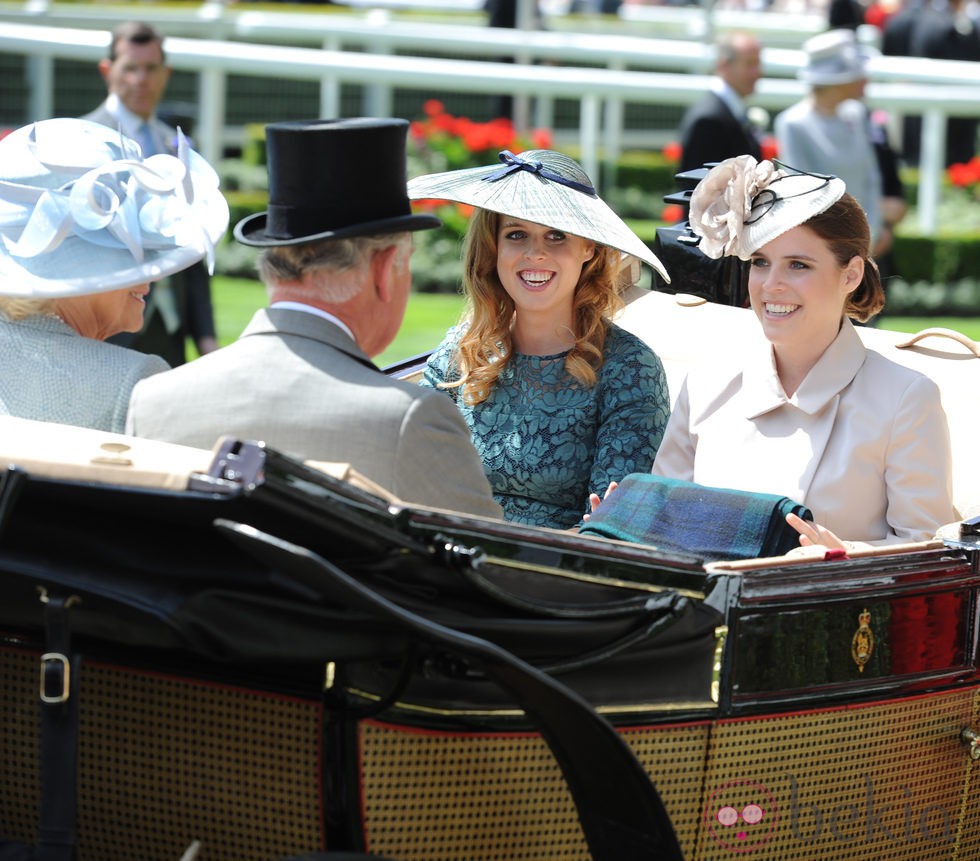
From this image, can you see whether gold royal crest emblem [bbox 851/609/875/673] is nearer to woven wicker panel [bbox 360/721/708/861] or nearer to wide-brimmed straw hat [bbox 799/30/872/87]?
woven wicker panel [bbox 360/721/708/861]

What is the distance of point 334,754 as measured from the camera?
7.55ft

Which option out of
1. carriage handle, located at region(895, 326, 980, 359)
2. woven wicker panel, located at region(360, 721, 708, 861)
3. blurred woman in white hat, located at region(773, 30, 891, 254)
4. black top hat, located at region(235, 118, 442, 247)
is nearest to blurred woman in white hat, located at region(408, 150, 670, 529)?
carriage handle, located at region(895, 326, 980, 359)

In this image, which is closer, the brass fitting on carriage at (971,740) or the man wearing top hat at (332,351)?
the man wearing top hat at (332,351)

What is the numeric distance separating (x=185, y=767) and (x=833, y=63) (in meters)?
6.42

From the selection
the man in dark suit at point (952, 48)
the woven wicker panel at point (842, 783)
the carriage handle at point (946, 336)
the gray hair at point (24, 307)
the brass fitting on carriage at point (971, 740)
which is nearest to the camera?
the woven wicker panel at point (842, 783)

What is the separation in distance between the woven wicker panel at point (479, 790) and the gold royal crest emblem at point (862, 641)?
328 millimetres

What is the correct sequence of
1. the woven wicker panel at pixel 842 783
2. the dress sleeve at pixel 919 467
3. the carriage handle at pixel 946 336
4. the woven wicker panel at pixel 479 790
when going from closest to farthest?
the woven wicker panel at pixel 479 790 < the woven wicker panel at pixel 842 783 < the dress sleeve at pixel 919 467 < the carriage handle at pixel 946 336

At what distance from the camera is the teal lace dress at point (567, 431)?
12.3 ft

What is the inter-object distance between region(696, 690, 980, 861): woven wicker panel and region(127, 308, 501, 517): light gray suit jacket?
1.92ft

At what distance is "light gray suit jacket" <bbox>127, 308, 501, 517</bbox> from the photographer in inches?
98.3

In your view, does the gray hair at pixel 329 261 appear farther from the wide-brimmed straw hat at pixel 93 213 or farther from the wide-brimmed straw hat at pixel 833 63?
the wide-brimmed straw hat at pixel 833 63

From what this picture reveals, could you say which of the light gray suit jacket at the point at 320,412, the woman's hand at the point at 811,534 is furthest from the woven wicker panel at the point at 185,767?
the woman's hand at the point at 811,534

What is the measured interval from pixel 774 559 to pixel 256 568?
0.86 metres

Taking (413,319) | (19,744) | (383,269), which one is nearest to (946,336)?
(383,269)
